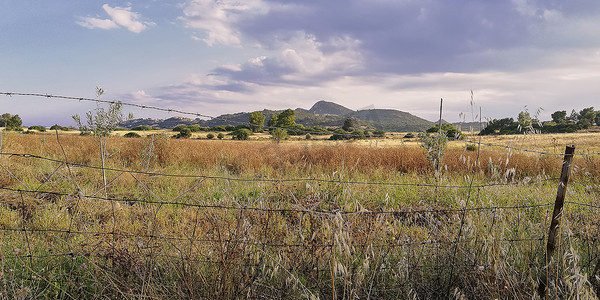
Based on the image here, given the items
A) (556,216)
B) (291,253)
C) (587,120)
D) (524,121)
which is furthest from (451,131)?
(587,120)

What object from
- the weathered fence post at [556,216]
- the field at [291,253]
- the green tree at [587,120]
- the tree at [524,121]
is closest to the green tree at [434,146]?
Result: the field at [291,253]

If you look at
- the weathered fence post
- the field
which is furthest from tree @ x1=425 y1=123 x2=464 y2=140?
the weathered fence post

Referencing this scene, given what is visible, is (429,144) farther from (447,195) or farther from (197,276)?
(197,276)

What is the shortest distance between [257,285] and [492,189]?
5308mm

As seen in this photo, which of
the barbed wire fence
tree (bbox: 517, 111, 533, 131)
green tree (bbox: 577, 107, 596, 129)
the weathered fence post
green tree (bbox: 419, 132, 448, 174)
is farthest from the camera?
green tree (bbox: 577, 107, 596, 129)

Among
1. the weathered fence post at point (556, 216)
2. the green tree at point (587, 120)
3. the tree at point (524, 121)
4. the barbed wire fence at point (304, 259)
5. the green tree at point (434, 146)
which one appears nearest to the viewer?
the barbed wire fence at point (304, 259)

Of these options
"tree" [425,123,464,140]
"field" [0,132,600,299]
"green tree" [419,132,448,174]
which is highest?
"tree" [425,123,464,140]

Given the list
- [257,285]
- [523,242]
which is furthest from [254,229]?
[523,242]

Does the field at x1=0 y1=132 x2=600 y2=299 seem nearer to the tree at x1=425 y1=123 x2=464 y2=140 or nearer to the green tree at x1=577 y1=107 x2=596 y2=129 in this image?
the tree at x1=425 y1=123 x2=464 y2=140

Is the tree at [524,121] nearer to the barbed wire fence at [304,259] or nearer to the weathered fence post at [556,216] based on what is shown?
the barbed wire fence at [304,259]

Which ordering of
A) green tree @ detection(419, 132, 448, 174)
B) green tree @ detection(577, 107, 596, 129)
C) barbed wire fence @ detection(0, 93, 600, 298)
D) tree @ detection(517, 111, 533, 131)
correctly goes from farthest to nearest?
green tree @ detection(577, 107, 596, 129), green tree @ detection(419, 132, 448, 174), tree @ detection(517, 111, 533, 131), barbed wire fence @ detection(0, 93, 600, 298)

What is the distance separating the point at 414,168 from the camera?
9828 millimetres

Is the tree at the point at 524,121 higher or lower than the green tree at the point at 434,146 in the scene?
higher

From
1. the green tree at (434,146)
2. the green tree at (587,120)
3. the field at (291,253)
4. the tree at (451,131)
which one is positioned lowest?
the field at (291,253)
